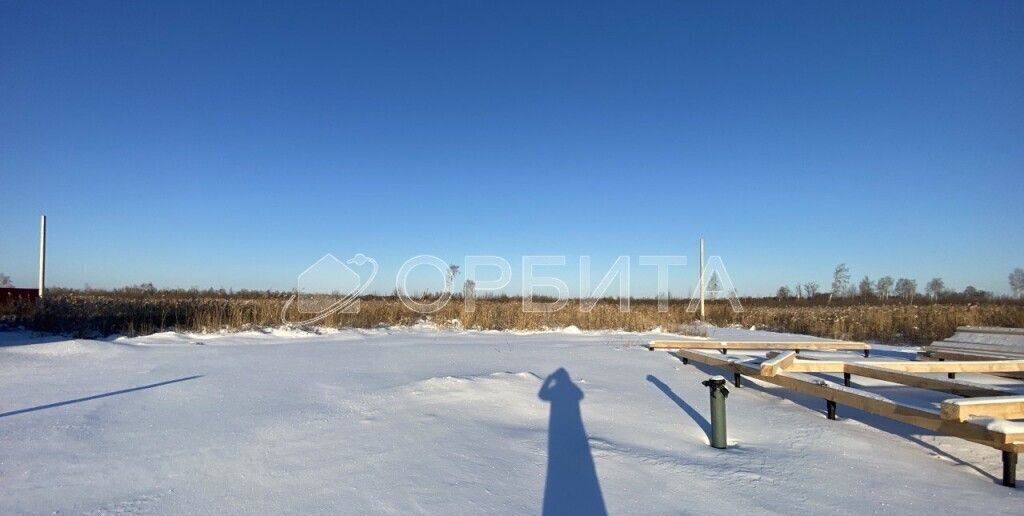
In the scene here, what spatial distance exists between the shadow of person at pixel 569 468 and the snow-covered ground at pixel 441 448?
0.05 ft

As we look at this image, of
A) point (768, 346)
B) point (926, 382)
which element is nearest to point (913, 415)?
point (926, 382)

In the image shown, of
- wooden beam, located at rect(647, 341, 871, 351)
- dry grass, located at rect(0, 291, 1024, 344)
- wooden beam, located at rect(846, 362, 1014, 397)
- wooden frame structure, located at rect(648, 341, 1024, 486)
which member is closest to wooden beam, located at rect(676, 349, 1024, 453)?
wooden frame structure, located at rect(648, 341, 1024, 486)

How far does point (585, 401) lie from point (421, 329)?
1025cm

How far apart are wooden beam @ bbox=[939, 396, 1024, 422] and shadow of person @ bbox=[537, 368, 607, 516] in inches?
98.7

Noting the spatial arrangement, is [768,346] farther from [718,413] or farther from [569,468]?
[569,468]

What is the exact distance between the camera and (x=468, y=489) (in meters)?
3.38

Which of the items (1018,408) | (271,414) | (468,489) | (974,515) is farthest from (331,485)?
(1018,408)

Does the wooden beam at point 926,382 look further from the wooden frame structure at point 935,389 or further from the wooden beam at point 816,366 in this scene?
the wooden beam at point 816,366

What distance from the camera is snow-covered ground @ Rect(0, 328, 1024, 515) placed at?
325 cm

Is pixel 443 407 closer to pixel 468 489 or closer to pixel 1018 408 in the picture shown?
pixel 468 489

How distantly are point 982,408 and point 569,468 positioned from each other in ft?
9.93

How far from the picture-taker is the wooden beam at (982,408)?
393 centimetres

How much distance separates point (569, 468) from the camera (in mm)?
3832

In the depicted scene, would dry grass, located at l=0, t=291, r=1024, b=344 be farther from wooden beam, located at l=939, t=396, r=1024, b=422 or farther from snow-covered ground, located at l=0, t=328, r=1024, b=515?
wooden beam, located at l=939, t=396, r=1024, b=422
